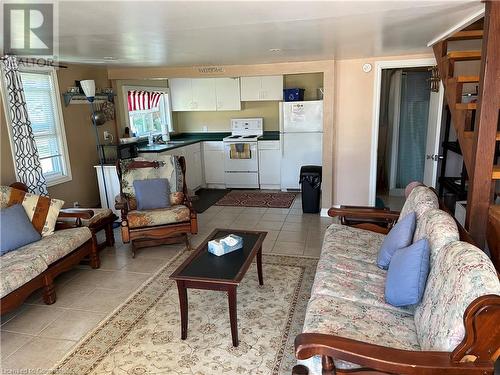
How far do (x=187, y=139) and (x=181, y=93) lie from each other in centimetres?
88

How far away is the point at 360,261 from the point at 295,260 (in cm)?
114

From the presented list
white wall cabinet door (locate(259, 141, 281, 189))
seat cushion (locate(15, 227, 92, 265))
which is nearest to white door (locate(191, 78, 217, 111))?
white wall cabinet door (locate(259, 141, 281, 189))

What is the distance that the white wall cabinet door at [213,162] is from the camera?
659cm

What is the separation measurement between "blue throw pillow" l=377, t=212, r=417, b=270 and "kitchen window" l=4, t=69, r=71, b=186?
Result: 12.3 feet

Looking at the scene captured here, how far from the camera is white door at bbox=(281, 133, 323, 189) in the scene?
5.91m

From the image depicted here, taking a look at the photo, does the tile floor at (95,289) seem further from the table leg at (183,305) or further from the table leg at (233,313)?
the table leg at (233,313)

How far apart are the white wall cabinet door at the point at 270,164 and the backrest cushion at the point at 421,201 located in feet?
12.3

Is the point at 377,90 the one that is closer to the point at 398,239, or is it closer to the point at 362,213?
the point at 362,213

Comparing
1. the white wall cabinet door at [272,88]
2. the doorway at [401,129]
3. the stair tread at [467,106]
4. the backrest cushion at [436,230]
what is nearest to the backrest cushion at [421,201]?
the backrest cushion at [436,230]

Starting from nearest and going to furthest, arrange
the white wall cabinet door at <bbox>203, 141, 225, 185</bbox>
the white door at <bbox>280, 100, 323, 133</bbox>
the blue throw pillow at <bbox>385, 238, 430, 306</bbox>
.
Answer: the blue throw pillow at <bbox>385, 238, 430, 306</bbox> → the white door at <bbox>280, 100, 323, 133</bbox> → the white wall cabinet door at <bbox>203, 141, 225, 185</bbox>

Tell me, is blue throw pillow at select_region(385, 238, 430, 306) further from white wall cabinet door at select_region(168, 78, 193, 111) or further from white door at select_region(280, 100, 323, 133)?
white wall cabinet door at select_region(168, 78, 193, 111)

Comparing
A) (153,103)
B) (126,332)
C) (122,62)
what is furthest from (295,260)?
(153,103)

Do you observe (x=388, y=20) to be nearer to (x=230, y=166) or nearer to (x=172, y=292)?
(x=172, y=292)

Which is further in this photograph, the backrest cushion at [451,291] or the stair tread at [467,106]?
the stair tread at [467,106]
